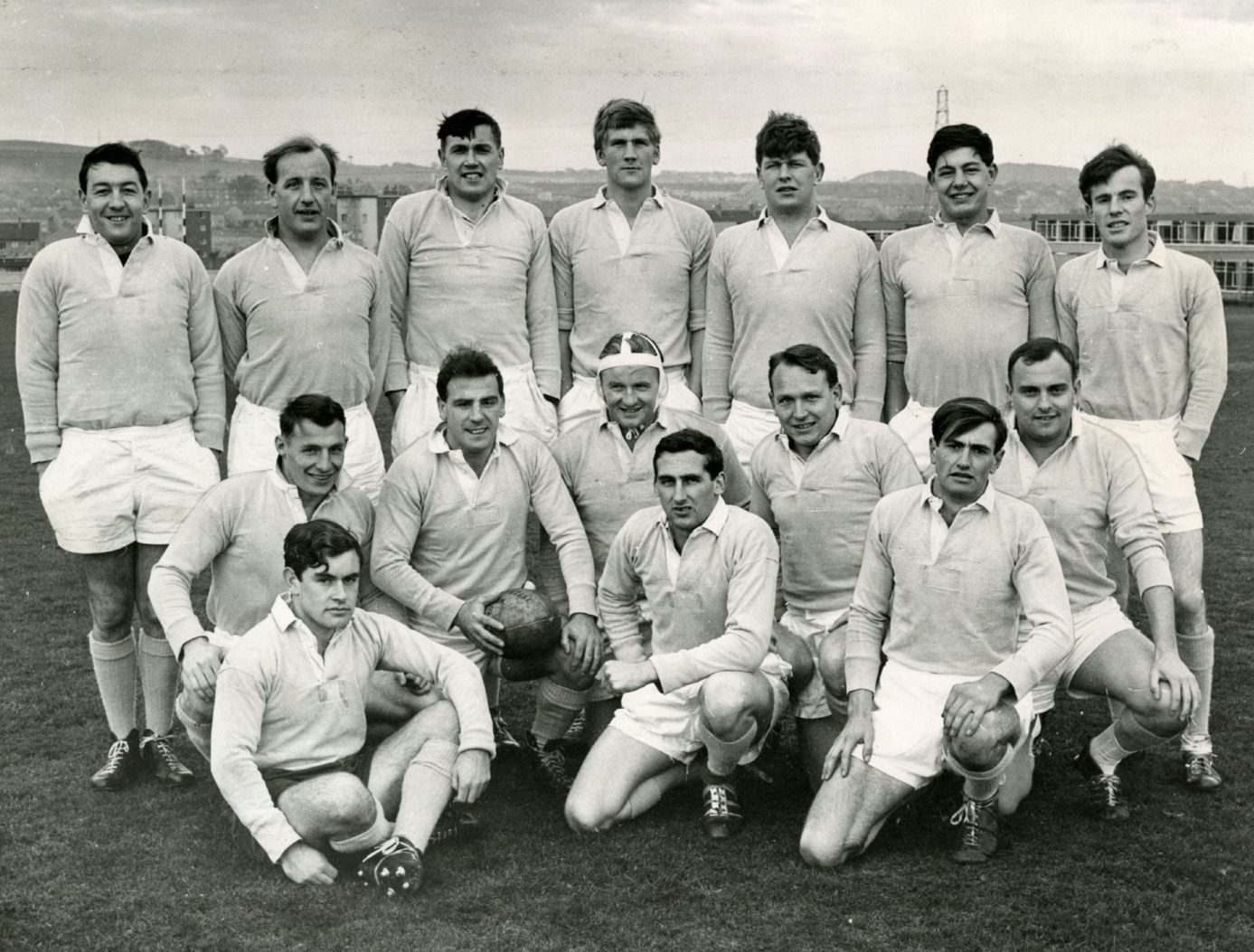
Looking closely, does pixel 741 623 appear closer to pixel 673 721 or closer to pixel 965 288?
pixel 673 721

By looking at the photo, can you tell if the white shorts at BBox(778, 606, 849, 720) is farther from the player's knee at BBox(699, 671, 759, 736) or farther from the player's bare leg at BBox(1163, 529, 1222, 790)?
the player's bare leg at BBox(1163, 529, 1222, 790)

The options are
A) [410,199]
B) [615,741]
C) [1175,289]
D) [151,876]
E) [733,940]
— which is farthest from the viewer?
[410,199]

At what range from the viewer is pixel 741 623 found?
16.7 feet

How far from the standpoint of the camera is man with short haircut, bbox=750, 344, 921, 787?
5539 mm

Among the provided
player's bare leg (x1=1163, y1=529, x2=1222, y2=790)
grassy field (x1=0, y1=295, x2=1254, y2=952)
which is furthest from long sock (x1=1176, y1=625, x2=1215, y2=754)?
grassy field (x1=0, y1=295, x2=1254, y2=952)

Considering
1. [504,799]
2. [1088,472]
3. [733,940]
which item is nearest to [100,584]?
[504,799]

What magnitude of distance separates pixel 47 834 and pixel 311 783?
1193 millimetres

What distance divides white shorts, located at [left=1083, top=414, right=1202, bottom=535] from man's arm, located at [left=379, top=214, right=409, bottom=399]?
3.28 m

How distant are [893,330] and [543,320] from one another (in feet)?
5.75

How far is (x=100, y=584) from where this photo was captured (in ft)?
18.2

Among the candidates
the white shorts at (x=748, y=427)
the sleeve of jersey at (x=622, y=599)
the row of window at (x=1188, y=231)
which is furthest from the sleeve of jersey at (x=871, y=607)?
the row of window at (x=1188, y=231)

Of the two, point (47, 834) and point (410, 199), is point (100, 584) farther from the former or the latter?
point (410, 199)

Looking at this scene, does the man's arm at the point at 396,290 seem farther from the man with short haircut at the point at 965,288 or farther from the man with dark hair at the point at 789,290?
the man with short haircut at the point at 965,288

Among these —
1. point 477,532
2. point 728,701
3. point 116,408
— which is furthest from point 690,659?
point 116,408
